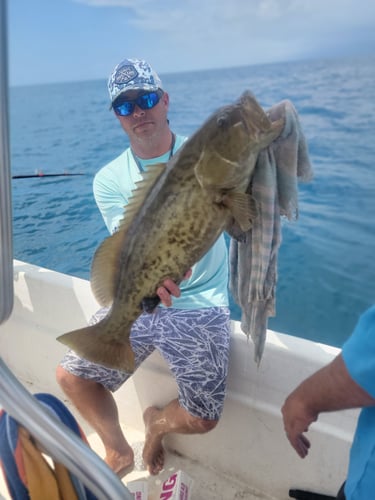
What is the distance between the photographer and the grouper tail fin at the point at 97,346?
191 cm

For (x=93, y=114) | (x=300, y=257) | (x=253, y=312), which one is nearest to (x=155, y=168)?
(x=253, y=312)

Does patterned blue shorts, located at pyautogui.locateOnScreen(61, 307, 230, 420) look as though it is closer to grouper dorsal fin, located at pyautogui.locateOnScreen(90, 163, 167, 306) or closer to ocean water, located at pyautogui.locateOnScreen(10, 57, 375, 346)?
grouper dorsal fin, located at pyautogui.locateOnScreen(90, 163, 167, 306)

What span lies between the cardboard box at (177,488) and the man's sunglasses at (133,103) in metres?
1.97

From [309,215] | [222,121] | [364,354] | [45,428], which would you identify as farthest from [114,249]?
[309,215]

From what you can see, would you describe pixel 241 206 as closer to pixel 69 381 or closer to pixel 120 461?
pixel 69 381

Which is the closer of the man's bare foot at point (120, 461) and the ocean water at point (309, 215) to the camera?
the man's bare foot at point (120, 461)

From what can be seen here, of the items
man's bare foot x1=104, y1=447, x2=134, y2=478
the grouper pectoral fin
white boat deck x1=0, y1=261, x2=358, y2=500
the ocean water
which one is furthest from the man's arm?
man's bare foot x1=104, y1=447, x2=134, y2=478

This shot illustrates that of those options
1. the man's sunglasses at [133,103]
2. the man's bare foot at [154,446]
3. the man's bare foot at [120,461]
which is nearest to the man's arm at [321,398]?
the man's bare foot at [154,446]

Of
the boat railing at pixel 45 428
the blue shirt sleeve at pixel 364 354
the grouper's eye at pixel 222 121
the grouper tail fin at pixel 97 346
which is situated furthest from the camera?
the grouper tail fin at pixel 97 346

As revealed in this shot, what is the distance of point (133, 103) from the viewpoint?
2625mm

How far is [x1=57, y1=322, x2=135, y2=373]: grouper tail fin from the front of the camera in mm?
1909

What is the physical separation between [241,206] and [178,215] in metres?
0.21

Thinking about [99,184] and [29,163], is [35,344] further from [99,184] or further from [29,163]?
[29,163]

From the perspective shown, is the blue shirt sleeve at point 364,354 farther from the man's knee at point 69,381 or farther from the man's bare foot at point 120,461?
the man's bare foot at point 120,461
